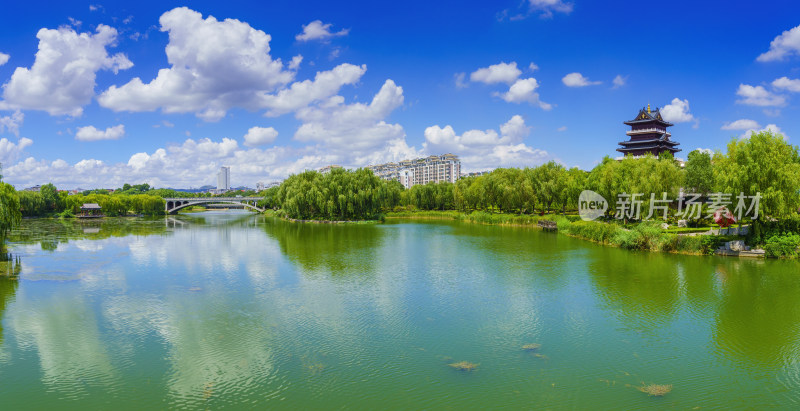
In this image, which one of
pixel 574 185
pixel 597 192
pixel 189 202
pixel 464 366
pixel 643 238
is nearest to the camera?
pixel 464 366

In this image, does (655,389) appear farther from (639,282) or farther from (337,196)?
(337,196)

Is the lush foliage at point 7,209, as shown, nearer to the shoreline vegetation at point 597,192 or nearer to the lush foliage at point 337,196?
the shoreline vegetation at point 597,192

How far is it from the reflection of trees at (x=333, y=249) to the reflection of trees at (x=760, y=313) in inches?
548

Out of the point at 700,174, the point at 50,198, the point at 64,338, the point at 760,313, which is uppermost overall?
the point at 50,198

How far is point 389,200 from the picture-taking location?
225 ft

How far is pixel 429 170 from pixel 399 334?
436ft

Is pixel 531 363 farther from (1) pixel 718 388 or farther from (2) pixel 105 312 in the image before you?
(2) pixel 105 312

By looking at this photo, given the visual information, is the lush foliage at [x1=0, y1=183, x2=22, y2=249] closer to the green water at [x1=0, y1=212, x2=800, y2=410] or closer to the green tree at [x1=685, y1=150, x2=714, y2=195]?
the green water at [x1=0, y1=212, x2=800, y2=410]

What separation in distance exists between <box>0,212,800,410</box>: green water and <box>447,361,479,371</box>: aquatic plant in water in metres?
0.18

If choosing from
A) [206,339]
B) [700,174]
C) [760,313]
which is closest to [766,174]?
[760,313]

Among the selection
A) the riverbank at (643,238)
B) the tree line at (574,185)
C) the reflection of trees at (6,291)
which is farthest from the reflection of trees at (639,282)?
the reflection of trees at (6,291)

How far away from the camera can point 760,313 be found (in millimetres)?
14000

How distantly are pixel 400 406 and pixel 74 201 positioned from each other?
262ft

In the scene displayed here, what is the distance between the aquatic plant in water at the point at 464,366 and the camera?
390 inches
